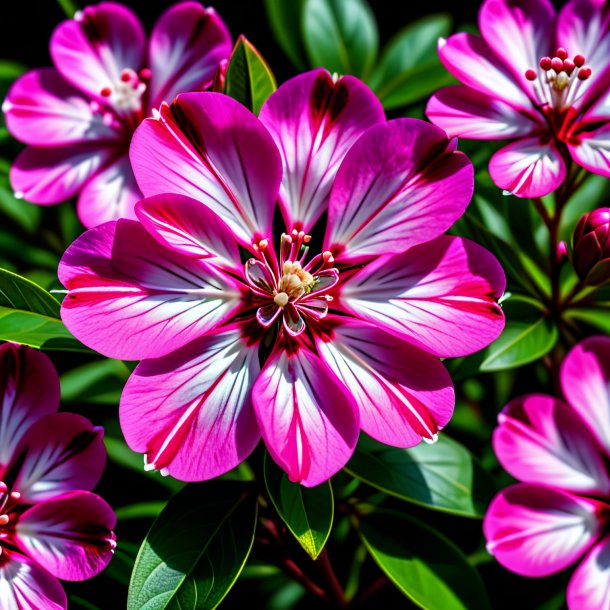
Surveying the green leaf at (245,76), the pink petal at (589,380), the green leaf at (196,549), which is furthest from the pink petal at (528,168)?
the green leaf at (196,549)

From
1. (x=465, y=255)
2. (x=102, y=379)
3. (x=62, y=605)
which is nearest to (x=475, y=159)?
(x=465, y=255)

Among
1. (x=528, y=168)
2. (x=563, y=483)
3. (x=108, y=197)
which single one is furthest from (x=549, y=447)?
(x=108, y=197)

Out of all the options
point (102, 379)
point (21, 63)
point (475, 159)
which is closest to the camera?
point (475, 159)

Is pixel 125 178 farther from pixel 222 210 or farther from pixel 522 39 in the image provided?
pixel 522 39

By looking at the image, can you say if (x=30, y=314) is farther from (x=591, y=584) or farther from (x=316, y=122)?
Answer: (x=591, y=584)

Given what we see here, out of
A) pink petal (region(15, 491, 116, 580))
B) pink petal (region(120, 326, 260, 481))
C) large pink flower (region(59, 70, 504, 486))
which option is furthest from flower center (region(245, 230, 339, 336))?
pink petal (region(15, 491, 116, 580))

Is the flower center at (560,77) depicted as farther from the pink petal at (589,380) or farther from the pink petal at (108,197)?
the pink petal at (108,197)
